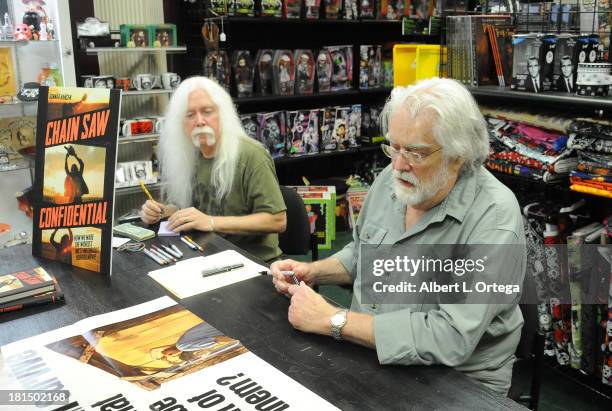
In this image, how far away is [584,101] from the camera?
2.28 m

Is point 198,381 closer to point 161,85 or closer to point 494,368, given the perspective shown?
point 494,368

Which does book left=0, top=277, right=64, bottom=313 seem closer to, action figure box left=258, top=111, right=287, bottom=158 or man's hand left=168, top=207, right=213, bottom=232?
man's hand left=168, top=207, right=213, bottom=232

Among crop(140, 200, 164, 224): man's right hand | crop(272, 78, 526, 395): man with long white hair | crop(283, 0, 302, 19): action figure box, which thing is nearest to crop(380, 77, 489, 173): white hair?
crop(272, 78, 526, 395): man with long white hair

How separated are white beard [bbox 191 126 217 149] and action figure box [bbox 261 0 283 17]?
1863 millimetres

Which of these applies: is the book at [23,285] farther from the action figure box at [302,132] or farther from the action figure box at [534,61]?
the action figure box at [302,132]

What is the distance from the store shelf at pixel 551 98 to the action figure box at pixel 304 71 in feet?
5.65

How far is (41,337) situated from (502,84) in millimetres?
2368

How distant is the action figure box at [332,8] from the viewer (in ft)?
14.2

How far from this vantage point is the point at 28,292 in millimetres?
1567

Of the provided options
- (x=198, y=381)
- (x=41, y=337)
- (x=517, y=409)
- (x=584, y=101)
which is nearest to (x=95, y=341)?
(x=41, y=337)

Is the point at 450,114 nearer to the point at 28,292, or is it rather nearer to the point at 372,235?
the point at 372,235

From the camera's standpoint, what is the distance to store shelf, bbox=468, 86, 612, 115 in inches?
89.0

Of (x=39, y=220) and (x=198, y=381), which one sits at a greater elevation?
(x=39, y=220)

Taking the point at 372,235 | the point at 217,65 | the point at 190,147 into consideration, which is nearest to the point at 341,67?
the point at 217,65
